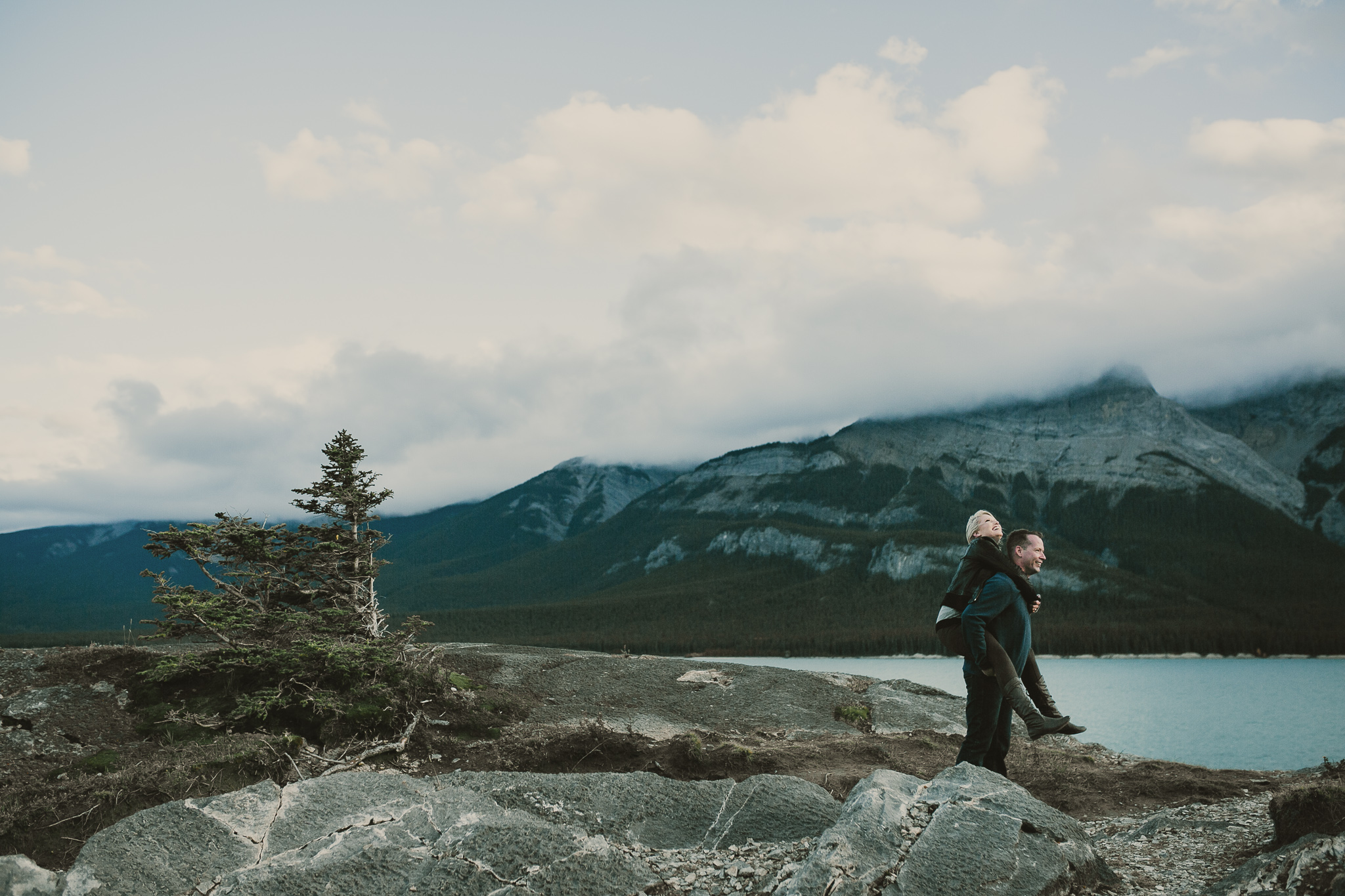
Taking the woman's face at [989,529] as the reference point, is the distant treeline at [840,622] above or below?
below

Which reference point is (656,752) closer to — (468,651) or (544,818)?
(544,818)

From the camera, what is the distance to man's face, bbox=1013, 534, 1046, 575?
7379 mm

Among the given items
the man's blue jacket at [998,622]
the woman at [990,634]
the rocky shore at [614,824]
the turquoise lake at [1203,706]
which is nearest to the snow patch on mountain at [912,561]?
the turquoise lake at [1203,706]

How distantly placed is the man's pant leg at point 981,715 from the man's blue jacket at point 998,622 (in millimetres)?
141

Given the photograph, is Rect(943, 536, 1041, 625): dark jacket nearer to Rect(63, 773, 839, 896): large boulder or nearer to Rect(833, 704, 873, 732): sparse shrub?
Rect(63, 773, 839, 896): large boulder

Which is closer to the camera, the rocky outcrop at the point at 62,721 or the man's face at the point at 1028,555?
the man's face at the point at 1028,555

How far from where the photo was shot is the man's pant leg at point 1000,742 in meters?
7.40

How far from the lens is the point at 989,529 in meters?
7.37

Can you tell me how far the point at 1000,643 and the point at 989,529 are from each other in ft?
3.57

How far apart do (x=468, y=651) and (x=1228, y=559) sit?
187 m

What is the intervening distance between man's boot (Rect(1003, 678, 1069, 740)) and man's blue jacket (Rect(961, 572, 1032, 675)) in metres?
0.30

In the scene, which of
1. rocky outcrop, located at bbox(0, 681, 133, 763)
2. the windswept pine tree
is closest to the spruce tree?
the windswept pine tree

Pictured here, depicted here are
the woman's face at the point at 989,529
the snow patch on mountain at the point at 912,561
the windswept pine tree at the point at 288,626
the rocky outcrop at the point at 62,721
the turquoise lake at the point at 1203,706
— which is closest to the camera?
the woman's face at the point at 989,529

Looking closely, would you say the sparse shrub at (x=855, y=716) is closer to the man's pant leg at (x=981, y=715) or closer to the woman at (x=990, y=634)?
the man's pant leg at (x=981, y=715)
